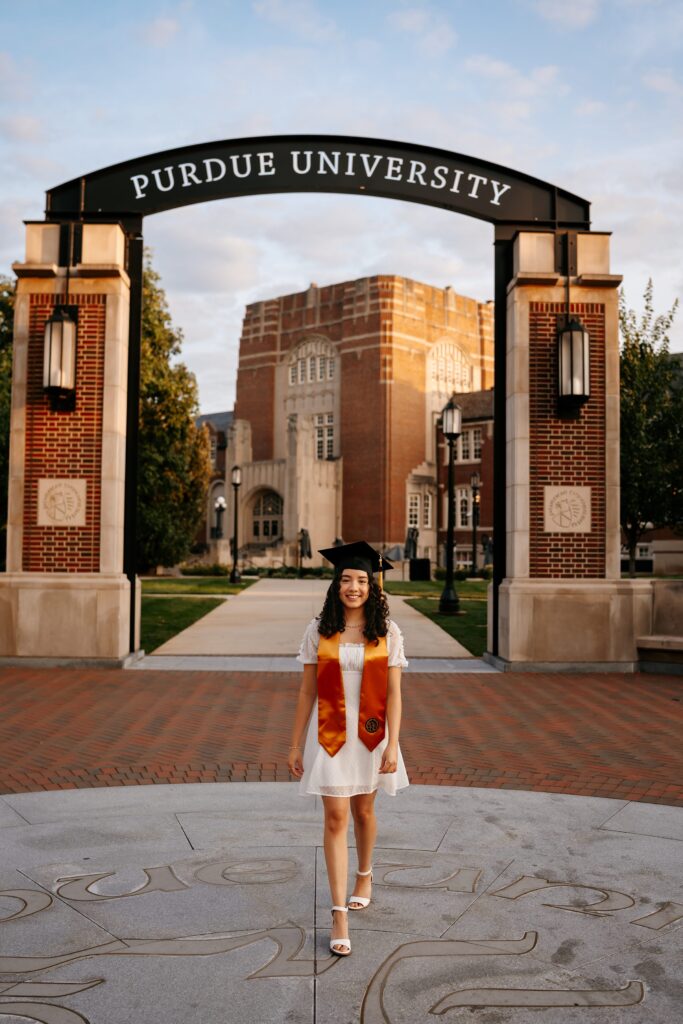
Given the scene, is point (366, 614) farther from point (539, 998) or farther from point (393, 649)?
point (539, 998)

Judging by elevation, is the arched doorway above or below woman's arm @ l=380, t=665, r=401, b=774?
above

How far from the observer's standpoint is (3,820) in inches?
205

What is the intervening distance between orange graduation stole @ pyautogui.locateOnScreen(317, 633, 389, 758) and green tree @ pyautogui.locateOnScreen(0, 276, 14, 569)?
63.6 feet

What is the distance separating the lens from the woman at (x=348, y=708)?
12.1 feet

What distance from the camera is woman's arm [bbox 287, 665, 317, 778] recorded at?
12.4ft

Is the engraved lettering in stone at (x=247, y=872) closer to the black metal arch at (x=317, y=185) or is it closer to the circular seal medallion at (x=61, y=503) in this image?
the circular seal medallion at (x=61, y=503)

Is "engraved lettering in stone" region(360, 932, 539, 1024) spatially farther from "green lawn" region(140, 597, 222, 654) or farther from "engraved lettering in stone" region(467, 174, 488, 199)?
"engraved lettering in stone" region(467, 174, 488, 199)

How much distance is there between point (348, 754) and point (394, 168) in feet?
33.9

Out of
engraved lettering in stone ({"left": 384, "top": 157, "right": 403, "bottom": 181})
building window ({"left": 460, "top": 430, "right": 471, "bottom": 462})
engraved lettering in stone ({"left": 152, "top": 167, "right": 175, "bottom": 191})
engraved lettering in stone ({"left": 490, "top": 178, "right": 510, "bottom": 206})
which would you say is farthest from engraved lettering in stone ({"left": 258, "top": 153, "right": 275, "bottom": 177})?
building window ({"left": 460, "top": 430, "right": 471, "bottom": 462})

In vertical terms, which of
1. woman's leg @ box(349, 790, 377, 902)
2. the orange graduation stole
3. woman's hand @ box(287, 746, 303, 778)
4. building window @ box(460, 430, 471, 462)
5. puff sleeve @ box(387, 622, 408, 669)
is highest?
building window @ box(460, 430, 471, 462)

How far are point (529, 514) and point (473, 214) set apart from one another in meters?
4.17

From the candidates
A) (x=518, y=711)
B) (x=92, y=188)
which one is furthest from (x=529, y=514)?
(x=92, y=188)

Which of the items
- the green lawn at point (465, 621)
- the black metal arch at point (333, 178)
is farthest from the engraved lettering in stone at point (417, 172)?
the green lawn at point (465, 621)

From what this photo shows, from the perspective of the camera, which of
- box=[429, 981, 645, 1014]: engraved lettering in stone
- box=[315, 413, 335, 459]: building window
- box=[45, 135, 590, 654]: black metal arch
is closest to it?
box=[429, 981, 645, 1014]: engraved lettering in stone
